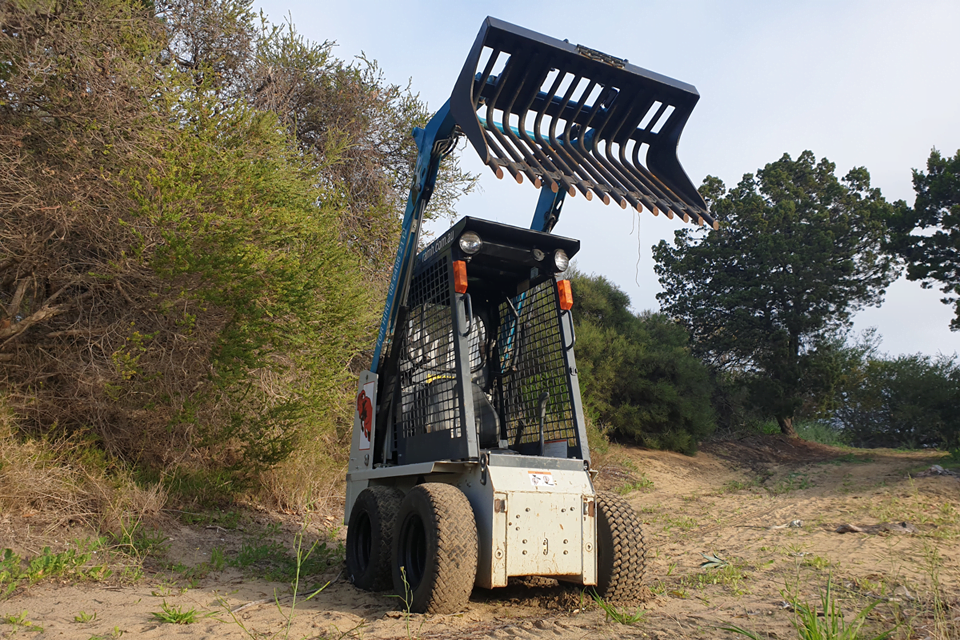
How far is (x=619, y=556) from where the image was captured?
14.8 ft

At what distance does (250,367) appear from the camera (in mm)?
7895

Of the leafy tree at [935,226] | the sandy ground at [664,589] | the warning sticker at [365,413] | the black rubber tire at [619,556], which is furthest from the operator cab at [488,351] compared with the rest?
the leafy tree at [935,226]

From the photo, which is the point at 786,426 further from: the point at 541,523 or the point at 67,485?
the point at 67,485

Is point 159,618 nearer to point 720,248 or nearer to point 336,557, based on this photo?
point 336,557

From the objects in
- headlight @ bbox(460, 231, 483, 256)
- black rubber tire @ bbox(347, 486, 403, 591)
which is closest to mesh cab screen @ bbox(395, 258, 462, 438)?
headlight @ bbox(460, 231, 483, 256)

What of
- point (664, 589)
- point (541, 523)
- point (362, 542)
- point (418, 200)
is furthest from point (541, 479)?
point (418, 200)

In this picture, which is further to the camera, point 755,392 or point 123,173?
point 755,392

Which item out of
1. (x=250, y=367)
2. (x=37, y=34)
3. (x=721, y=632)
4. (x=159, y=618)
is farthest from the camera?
(x=250, y=367)

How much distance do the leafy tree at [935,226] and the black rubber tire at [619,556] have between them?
1802 centimetres

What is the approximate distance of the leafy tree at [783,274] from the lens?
2353 cm

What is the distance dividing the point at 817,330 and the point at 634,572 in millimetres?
A: 22627

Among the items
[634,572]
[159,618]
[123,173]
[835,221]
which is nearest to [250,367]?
[123,173]

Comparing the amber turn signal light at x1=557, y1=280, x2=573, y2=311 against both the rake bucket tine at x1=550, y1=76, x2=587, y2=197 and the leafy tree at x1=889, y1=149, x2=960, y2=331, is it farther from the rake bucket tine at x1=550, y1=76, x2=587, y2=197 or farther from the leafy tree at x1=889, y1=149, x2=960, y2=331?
the leafy tree at x1=889, y1=149, x2=960, y2=331

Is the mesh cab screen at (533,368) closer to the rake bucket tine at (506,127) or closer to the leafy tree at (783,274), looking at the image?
the rake bucket tine at (506,127)
